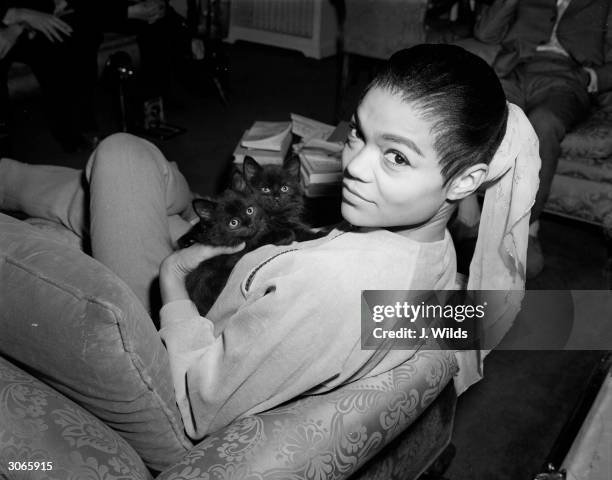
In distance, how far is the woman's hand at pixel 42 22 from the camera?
9.91ft

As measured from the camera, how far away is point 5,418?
671mm

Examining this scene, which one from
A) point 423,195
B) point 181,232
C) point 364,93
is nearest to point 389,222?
point 423,195

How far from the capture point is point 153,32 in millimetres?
3738

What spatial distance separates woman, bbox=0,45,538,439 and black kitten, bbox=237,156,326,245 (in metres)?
0.74

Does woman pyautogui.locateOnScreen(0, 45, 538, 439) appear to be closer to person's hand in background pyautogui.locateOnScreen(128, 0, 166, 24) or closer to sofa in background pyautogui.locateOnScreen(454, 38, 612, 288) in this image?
sofa in background pyautogui.locateOnScreen(454, 38, 612, 288)

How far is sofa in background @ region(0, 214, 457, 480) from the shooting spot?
0.66 metres

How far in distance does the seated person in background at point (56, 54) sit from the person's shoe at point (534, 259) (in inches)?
108

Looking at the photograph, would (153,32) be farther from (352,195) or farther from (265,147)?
(352,195)

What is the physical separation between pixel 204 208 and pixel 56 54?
233 cm

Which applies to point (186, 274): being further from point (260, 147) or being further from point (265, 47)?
point (265, 47)

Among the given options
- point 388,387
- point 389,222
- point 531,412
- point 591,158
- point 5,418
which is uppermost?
point 389,222

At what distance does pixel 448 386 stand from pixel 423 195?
0.57 meters

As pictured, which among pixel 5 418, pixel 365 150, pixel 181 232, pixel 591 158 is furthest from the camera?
pixel 591 158

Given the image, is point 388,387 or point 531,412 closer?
point 388,387
